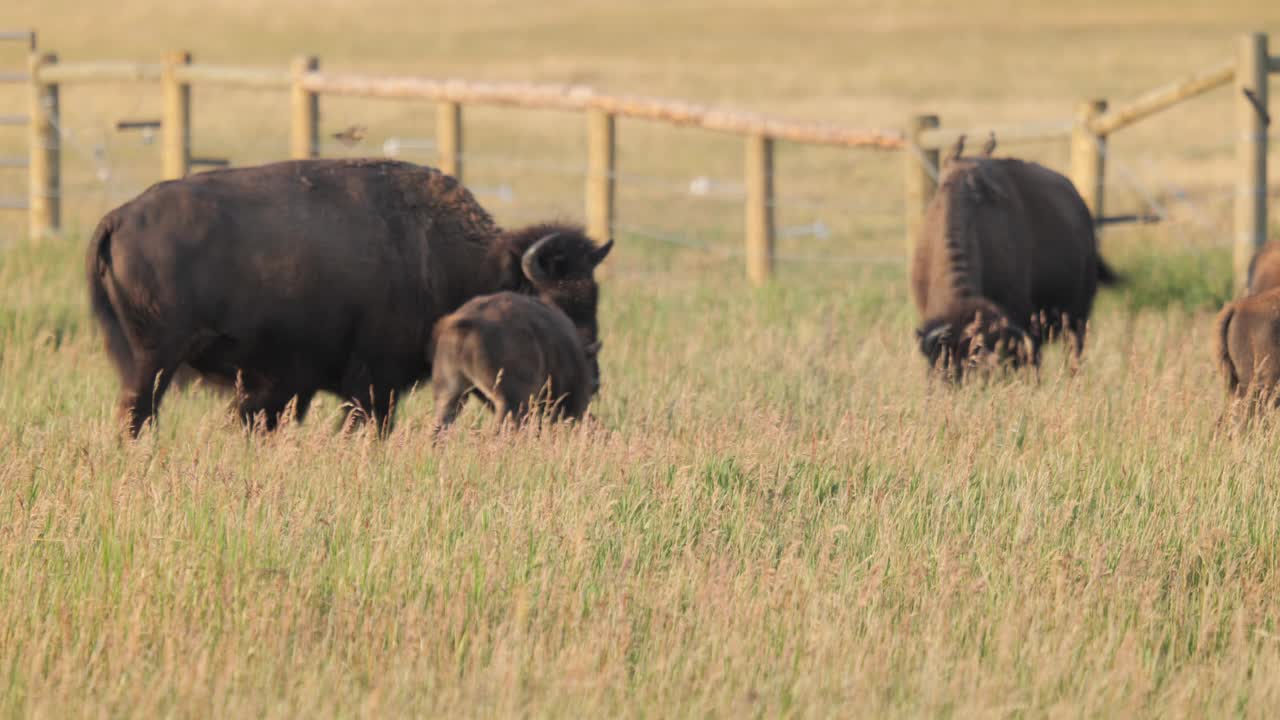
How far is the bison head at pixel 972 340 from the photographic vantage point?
8.55 metres

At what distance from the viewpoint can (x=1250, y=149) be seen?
1091cm

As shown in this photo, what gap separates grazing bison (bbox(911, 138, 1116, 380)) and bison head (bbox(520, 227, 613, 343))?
169 cm

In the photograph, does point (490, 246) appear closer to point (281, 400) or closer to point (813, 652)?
point (281, 400)

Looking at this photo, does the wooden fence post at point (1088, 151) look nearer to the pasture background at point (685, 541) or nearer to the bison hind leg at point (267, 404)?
the pasture background at point (685, 541)

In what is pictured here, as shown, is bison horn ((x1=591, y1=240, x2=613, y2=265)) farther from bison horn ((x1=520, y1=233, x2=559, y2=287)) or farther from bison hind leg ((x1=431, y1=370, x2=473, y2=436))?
bison hind leg ((x1=431, y1=370, x2=473, y2=436))

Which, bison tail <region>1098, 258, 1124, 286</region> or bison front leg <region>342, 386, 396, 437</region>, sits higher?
bison tail <region>1098, 258, 1124, 286</region>

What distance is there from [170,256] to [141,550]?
2.39m

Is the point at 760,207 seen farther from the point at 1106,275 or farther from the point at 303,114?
the point at 303,114

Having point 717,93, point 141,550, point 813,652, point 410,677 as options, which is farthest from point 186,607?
point 717,93

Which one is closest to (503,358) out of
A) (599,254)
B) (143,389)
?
(599,254)

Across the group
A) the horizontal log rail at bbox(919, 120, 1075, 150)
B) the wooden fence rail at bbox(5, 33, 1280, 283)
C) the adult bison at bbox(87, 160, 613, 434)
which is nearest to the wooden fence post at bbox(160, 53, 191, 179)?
the wooden fence rail at bbox(5, 33, 1280, 283)

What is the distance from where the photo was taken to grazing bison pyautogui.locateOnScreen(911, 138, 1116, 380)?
8.82 metres

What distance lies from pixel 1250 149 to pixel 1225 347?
3882 millimetres

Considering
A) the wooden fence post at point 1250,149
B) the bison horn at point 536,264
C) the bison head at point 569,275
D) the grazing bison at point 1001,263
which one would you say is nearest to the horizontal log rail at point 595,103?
the grazing bison at point 1001,263
